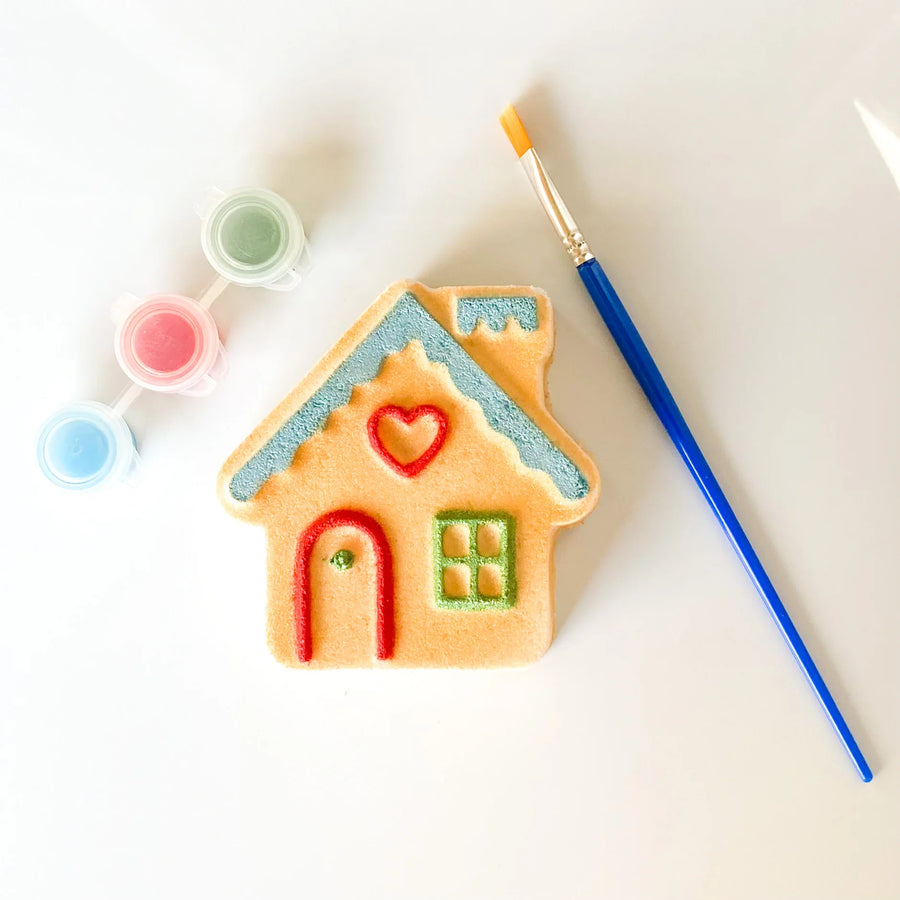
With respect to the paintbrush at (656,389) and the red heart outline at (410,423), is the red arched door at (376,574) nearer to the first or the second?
the red heart outline at (410,423)

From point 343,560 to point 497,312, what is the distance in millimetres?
236

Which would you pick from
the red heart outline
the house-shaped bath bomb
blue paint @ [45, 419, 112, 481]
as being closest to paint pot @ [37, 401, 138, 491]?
blue paint @ [45, 419, 112, 481]

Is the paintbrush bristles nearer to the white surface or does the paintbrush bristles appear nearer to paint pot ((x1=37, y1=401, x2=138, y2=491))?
the white surface

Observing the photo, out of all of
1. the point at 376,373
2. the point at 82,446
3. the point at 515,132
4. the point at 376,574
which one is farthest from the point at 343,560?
the point at 515,132

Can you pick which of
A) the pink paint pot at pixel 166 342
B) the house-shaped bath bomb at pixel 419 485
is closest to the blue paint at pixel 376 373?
the house-shaped bath bomb at pixel 419 485

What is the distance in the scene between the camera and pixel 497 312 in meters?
0.66

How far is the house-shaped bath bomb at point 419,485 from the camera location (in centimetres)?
66

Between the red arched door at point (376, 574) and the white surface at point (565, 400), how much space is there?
0.28 feet

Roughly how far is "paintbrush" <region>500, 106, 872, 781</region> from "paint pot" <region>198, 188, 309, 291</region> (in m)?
0.21

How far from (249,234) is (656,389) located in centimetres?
37

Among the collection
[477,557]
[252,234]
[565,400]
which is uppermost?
[252,234]

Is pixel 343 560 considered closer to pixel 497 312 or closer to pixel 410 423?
pixel 410 423

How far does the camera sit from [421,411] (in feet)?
2.15

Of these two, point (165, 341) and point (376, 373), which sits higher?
point (165, 341)
